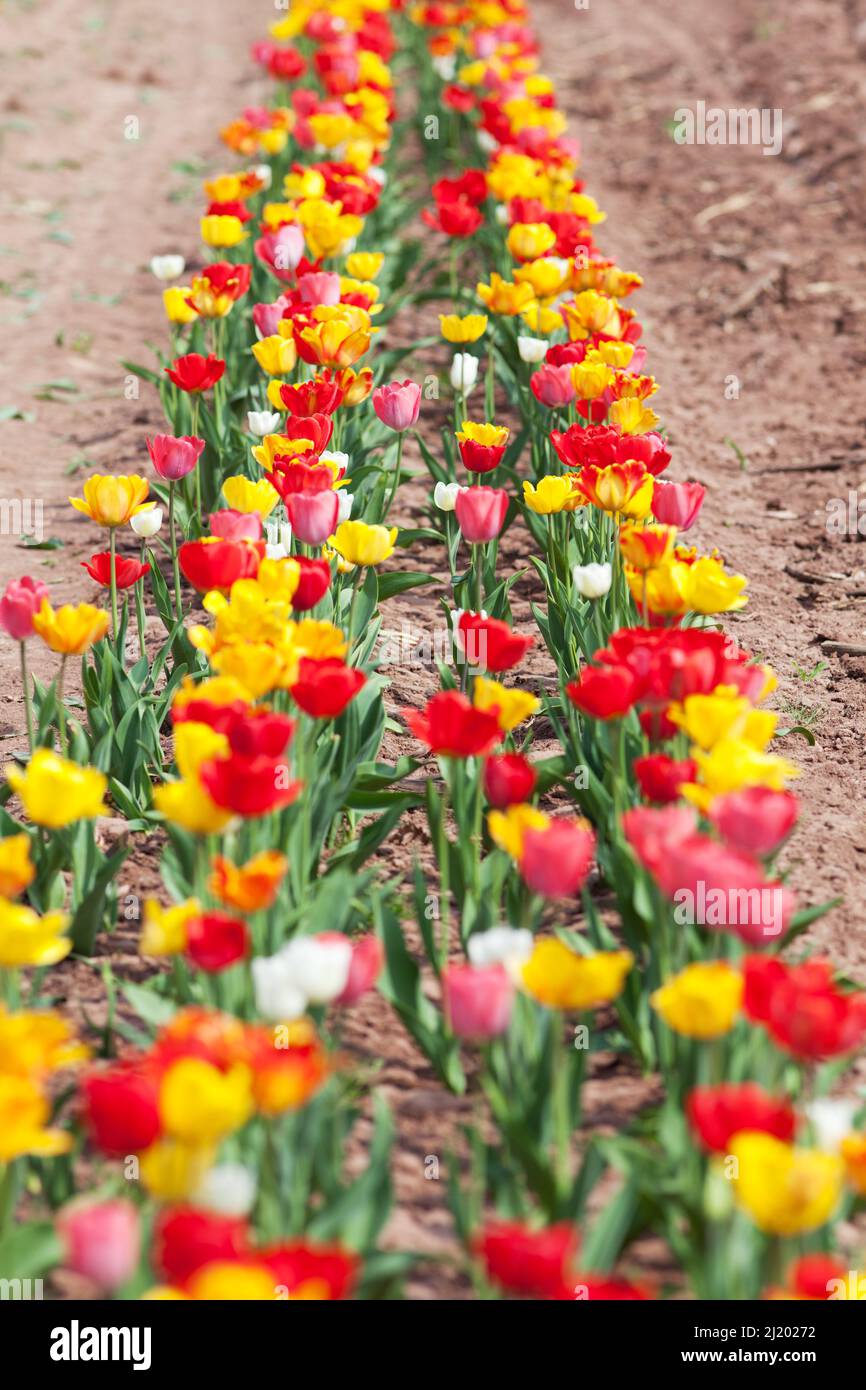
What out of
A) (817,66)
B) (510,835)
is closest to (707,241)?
(817,66)

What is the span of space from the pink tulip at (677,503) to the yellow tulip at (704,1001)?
1335mm

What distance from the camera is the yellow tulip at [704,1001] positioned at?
1658 millimetres

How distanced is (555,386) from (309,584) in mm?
1265

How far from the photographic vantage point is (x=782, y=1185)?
4.79ft

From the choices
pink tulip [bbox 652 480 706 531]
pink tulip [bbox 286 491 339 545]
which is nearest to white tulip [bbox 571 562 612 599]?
pink tulip [bbox 652 480 706 531]

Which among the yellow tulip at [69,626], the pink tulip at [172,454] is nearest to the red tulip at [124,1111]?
the yellow tulip at [69,626]

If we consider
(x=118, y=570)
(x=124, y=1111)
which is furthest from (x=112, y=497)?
(x=124, y=1111)

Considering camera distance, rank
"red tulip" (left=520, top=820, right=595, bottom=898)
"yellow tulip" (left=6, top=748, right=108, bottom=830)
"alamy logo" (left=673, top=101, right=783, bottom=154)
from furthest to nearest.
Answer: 1. "alamy logo" (left=673, top=101, right=783, bottom=154)
2. "yellow tulip" (left=6, top=748, right=108, bottom=830)
3. "red tulip" (left=520, top=820, right=595, bottom=898)

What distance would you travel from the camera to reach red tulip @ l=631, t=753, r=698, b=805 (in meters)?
2.15

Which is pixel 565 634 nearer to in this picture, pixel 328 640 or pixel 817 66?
pixel 328 640

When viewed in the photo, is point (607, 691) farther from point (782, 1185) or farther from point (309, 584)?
point (782, 1185)

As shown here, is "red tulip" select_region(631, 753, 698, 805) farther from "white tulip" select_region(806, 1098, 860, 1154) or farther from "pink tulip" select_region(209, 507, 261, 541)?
"pink tulip" select_region(209, 507, 261, 541)
